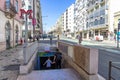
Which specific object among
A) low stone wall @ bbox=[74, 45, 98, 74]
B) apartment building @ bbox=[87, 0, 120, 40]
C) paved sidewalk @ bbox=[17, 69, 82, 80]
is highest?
apartment building @ bbox=[87, 0, 120, 40]

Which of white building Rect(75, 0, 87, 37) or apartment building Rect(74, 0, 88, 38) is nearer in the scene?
apartment building Rect(74, 0, 88, 38)

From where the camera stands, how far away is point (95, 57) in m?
7.16

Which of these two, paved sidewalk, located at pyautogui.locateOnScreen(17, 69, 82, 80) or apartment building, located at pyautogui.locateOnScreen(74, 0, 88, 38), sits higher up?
apartment building, located at pyautogui.locateOnScreen(74, 0, 88, 38)

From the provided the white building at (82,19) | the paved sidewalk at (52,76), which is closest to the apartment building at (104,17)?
the white building at (82,19)

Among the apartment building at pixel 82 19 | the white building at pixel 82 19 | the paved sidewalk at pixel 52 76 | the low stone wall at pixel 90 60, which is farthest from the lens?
the white building at pixel 82 19

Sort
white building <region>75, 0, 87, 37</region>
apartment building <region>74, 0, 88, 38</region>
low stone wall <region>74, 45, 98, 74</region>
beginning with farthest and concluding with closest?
white building <region>75, 0, 87, 37</region>
apartment building <region>74, 0, 88, 38</region>
low stone wall <region>74, 45, 98, 74</region>

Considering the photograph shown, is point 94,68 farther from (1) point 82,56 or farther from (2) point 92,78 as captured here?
(1) point 82,56

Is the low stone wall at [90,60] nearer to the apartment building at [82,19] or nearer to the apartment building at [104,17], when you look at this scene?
the apartment building at [104,17]

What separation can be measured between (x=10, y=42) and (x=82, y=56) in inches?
647

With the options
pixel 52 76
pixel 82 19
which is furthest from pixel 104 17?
pixel 52 76

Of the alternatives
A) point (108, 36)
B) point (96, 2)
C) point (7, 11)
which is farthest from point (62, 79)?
point (96, 2)

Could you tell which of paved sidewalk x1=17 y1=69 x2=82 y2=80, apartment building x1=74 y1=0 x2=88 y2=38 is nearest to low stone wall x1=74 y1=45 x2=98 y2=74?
paved sidewalk x1=17 y1=69 x2=82 y2=80

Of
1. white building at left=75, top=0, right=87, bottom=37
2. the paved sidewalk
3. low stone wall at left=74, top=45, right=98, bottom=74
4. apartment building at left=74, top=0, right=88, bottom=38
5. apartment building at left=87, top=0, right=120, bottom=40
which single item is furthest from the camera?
white building at left=75, top=0, right=87, bottom=37

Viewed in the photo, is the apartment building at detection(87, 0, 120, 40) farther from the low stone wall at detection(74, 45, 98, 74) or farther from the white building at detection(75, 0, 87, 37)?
the low stone wall at detection(74, 45, 98, 74)
